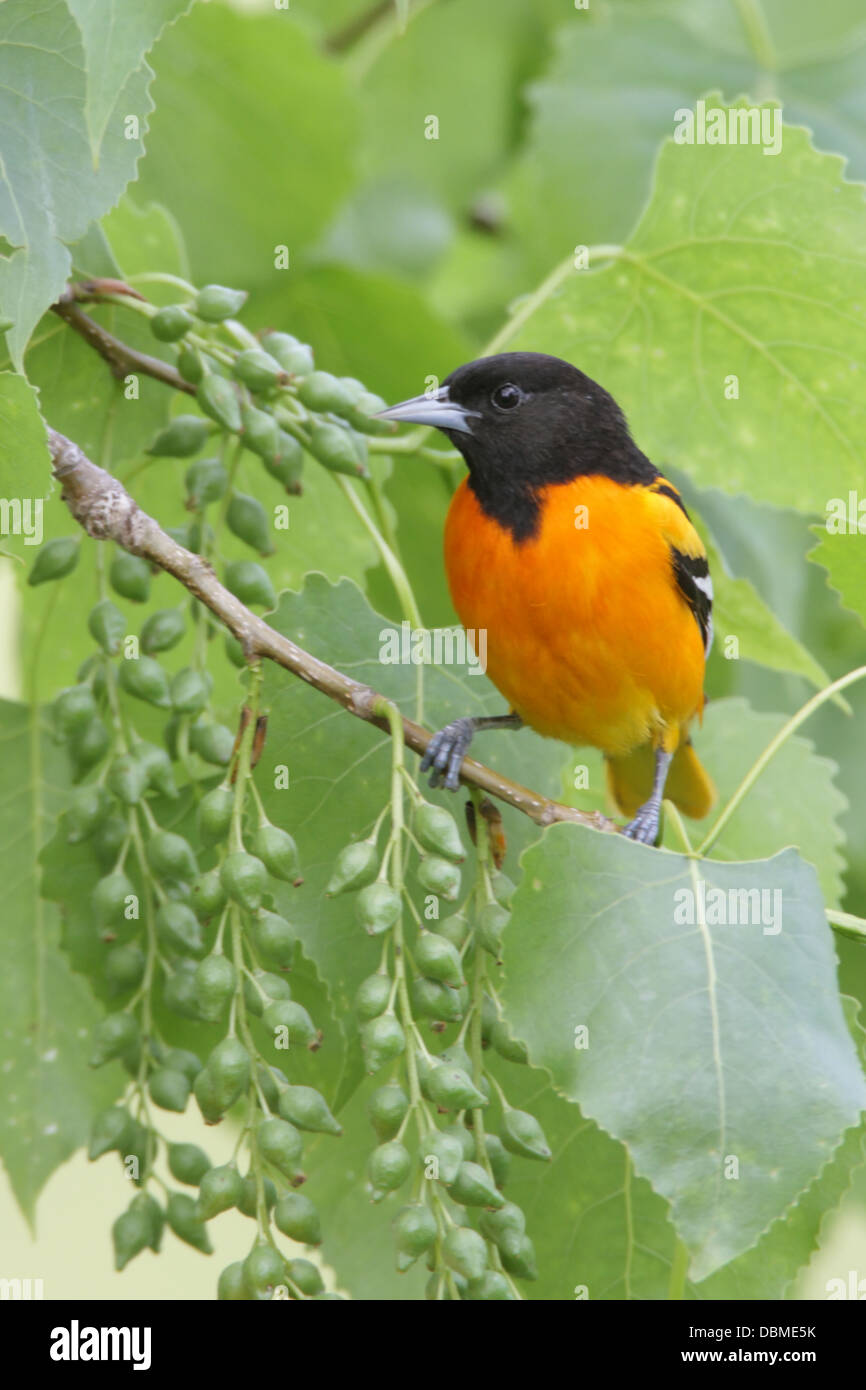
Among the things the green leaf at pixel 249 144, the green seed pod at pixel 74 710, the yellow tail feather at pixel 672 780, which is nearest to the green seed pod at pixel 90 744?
the green seed pod at pixel 74 710

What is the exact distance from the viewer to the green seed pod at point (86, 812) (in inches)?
81.4

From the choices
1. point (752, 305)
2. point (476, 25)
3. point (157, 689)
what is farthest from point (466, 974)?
point (476, 25)

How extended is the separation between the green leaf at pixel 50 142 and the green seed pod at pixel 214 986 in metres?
0.82

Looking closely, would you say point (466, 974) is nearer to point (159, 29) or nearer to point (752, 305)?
point (159, 29)

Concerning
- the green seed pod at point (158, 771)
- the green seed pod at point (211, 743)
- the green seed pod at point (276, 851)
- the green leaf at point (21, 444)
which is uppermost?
the green leaf at point (21, 444)

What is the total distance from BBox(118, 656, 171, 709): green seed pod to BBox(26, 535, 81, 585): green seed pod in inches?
8.5

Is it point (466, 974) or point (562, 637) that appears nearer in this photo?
point (466, 974)

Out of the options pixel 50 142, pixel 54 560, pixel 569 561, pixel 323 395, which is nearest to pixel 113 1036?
pixel 54 560

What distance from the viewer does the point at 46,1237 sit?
657cm

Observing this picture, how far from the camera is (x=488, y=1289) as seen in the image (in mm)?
1674

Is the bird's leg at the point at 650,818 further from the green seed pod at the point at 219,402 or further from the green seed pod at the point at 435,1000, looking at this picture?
the green seed pod at the point at 219,402

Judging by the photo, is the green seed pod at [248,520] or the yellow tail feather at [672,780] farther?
the yellow tail feather at [672,780]

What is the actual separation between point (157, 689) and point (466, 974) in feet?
1.90

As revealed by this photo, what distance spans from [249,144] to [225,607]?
2092 mm
